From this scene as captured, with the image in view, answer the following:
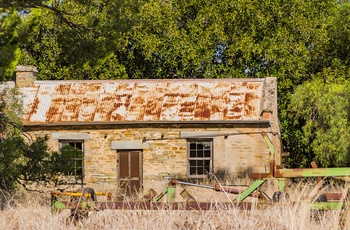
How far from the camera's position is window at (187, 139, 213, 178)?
77.5 feet

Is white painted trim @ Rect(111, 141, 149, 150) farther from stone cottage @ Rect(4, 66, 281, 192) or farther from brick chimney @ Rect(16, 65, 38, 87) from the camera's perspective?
brick chimney @ Rect(16, 65, 38, 87)

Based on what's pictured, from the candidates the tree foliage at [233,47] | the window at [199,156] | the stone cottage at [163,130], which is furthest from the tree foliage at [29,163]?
the tree foliage at [233,47]

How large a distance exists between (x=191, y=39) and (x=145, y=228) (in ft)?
77.7

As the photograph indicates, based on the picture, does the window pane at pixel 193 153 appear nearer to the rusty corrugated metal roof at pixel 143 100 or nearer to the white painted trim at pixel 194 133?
the white painted trim at pixel 194 133

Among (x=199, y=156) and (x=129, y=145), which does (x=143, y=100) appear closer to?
(x=129, y=145)

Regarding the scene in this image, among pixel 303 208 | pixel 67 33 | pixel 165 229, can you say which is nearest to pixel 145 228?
pixel 165 229

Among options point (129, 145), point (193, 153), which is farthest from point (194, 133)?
point (129, 145)

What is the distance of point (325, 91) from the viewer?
94.2 ft

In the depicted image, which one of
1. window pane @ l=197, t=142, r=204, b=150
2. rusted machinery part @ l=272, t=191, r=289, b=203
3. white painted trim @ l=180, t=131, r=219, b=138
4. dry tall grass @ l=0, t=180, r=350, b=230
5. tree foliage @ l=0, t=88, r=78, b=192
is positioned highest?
white painted trim @ l=180, t=131, r=219, b=138

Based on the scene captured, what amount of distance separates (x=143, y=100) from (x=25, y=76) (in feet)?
14.3

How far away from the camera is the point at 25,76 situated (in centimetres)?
2605

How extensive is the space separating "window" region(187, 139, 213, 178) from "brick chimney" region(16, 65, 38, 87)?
613 centimetres

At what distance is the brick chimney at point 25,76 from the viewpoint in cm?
2592

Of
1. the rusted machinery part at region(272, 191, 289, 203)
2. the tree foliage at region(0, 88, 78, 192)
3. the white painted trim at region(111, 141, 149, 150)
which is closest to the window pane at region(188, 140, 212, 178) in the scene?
the white painted trim at region(111, 141, 149, 150)
